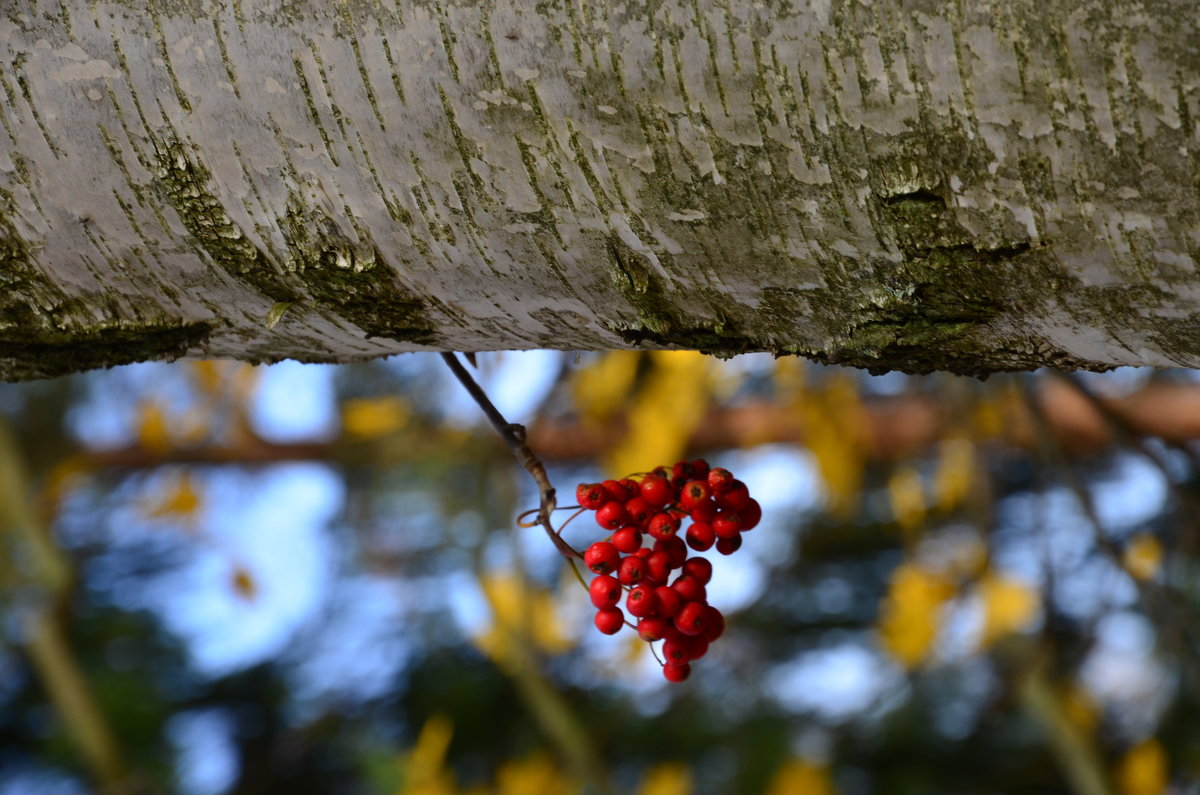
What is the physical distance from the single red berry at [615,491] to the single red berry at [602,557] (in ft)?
0.11

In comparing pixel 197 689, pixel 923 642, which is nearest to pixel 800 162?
pixel 923 642

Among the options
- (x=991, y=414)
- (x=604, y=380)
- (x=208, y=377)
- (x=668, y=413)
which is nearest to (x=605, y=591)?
(x=668, y=413)

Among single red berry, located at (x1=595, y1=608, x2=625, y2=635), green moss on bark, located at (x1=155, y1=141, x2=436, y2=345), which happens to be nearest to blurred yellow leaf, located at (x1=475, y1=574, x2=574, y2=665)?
single red berry, located at (x1=595, y1=608, x2=625, y2=635)

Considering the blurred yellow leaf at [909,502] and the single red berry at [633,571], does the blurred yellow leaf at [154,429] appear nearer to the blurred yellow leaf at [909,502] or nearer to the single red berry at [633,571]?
the blurred yellow leaf at [909,502]

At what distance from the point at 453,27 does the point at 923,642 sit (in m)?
1.81

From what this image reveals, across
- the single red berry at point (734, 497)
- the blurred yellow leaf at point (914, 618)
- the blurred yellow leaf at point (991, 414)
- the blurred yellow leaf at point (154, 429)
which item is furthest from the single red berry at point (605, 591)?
the blurred yellow leaf at point (154, 429)

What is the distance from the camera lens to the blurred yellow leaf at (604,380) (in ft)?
7.35

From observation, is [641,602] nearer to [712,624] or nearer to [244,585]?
[712,624]

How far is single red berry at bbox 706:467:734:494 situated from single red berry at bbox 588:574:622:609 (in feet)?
0.36

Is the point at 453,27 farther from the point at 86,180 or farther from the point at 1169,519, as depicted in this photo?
the point at 1169,519

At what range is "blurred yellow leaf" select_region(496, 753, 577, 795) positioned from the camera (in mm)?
2197

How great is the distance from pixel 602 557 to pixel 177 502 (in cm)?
229

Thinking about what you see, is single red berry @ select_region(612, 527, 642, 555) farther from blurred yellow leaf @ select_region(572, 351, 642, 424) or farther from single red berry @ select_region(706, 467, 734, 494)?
blurred yellow leaf @ select_region(572, 351, 642, 424)

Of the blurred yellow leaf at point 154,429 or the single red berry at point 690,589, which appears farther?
the blurred yellow leaf at point 154,429
